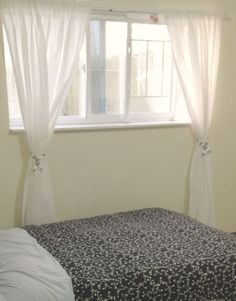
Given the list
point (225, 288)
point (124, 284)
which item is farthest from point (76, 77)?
point (225, 288)

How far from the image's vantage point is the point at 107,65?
2.99 meters

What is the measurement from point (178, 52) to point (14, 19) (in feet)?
4.22

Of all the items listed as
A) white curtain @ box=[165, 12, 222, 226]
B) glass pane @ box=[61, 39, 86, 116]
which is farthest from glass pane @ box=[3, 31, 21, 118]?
white curtain @ box=[165, 12, 222, 226]

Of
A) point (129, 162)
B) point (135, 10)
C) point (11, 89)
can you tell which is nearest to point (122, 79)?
point (135, 10)

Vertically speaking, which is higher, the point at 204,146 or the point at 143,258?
the point at 204,146

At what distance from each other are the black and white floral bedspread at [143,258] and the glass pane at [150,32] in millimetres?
1523

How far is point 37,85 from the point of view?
2574 mm

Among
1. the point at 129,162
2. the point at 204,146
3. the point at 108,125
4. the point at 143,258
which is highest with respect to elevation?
the point at 108,125

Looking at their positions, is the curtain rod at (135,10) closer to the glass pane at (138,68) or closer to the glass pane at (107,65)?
the glass pane at (107,65)

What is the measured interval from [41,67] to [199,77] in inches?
51.0

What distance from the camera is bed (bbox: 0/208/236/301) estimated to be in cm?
193

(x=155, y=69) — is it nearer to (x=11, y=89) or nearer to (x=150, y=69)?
(x=150, y=69)

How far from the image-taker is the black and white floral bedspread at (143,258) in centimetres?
193

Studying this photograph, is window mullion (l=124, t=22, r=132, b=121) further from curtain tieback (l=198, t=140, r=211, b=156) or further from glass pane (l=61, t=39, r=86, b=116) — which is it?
curtain tieback (l=198, t=140, r=211, b=156)
